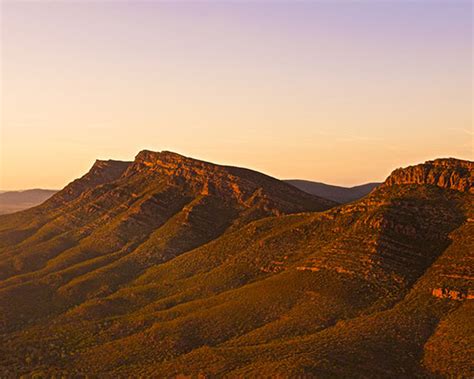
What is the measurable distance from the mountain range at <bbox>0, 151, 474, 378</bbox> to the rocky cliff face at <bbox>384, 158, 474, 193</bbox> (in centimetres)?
35

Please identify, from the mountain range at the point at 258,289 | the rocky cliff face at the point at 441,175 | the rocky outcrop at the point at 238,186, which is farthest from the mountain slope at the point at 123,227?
the rocky cliff face at the point at 441,175

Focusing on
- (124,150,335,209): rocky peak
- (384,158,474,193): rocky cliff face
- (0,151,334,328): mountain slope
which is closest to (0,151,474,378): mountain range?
(384,158,474,193): rocky cliff face

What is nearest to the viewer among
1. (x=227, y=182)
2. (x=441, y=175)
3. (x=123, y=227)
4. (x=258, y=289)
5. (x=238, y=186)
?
(x=258, y=289)

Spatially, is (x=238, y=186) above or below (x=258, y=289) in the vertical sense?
above

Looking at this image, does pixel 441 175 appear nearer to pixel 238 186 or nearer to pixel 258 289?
pixel 258 289

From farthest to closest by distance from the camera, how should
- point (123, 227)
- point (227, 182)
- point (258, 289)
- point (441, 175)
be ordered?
point (227, 182), point (123, 227), point (441, 175), point (258, 289)

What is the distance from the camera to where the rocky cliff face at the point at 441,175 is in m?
104

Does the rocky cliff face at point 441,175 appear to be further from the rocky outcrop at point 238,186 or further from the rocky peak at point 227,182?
the rocky peak at point 227,182

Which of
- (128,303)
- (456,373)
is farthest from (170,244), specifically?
(456,373)

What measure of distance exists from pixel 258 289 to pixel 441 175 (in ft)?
152

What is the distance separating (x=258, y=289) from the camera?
3583 inches

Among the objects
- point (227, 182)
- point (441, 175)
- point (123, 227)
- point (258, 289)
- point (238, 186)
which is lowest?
point (258, 289)

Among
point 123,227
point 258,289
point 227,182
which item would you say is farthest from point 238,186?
point 258,289

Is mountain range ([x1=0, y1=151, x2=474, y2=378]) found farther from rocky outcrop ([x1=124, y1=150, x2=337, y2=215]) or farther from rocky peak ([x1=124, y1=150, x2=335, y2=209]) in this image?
rocky peak ([x1=124, y1=150, x2=335, y2=209])
